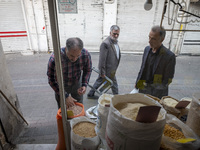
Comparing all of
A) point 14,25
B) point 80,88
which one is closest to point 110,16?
point 80,88

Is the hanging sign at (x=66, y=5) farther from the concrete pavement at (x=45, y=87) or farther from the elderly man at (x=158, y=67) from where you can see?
the concrete pavement at (x=45, y=87)

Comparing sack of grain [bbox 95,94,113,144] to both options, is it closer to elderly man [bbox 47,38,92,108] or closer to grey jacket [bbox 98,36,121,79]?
elderly man [bbox 47,38,92,108]

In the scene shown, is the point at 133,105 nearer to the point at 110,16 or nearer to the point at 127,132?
the point at 127,132

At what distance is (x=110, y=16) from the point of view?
487 centimetres

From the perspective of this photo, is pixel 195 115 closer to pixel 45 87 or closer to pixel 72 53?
pixel 72 53

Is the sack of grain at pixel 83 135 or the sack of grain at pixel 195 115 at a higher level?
the sack of grain at pixel 195 115

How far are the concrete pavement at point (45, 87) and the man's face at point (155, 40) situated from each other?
53 cm

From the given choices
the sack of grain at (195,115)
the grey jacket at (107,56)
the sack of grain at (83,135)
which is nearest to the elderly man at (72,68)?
the sack of grain at (83,135)

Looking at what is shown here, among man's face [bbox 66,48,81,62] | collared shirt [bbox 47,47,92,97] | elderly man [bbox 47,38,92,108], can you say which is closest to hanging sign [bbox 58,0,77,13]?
elderly man [bbox 47,38,92,108]

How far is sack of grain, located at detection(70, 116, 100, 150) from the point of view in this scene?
1240 millimetres

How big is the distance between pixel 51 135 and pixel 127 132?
2806mm

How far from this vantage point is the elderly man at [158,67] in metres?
1.89

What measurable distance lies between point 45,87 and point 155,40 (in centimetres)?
451

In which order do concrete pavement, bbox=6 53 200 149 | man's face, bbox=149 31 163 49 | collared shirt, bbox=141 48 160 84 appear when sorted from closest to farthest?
1. man's face, bbox=149 31 163 49
2. collared shirt, bbox=141 48 160 84
3. concrete pavement, bbox=6 53 200 149
